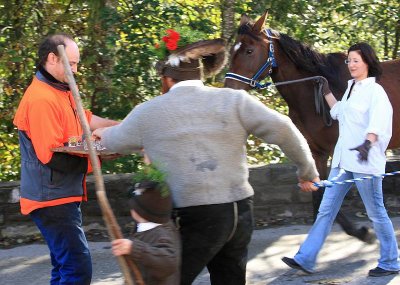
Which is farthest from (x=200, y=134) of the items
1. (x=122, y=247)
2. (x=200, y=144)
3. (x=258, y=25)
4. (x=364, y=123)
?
(x=258, y=25)

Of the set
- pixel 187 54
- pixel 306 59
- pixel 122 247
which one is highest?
pixel 187 54

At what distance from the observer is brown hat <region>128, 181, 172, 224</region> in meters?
3.89

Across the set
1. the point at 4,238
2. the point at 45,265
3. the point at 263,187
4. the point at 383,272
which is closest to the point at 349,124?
the point at 383,272

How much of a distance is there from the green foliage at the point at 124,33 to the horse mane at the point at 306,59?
3.69ft

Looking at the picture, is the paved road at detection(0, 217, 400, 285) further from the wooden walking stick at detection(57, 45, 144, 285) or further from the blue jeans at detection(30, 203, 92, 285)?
the wooden walking stick at detection(57, 45, 144, 285)

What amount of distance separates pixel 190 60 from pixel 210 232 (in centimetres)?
88

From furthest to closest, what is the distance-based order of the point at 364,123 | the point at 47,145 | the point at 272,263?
the point at 272,263, the point at 364,123, the point at 47,145

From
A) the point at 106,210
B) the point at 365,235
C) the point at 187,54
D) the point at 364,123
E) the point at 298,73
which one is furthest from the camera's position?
the point at 298,73

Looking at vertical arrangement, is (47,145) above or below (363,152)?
above

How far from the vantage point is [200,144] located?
3.97 meters

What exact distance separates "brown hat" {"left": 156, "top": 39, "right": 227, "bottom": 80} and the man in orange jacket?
70 centimetres

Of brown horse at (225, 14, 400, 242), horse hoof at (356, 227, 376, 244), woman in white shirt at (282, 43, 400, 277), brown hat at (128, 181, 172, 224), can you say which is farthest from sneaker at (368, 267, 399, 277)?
brown hat at (128, 181, 172, 224)

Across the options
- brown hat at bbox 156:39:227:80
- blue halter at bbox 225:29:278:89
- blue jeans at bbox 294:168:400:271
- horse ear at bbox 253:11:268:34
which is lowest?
blue jeans at bbox 294:168:400:271

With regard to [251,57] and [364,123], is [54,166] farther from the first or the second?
[251,57]
